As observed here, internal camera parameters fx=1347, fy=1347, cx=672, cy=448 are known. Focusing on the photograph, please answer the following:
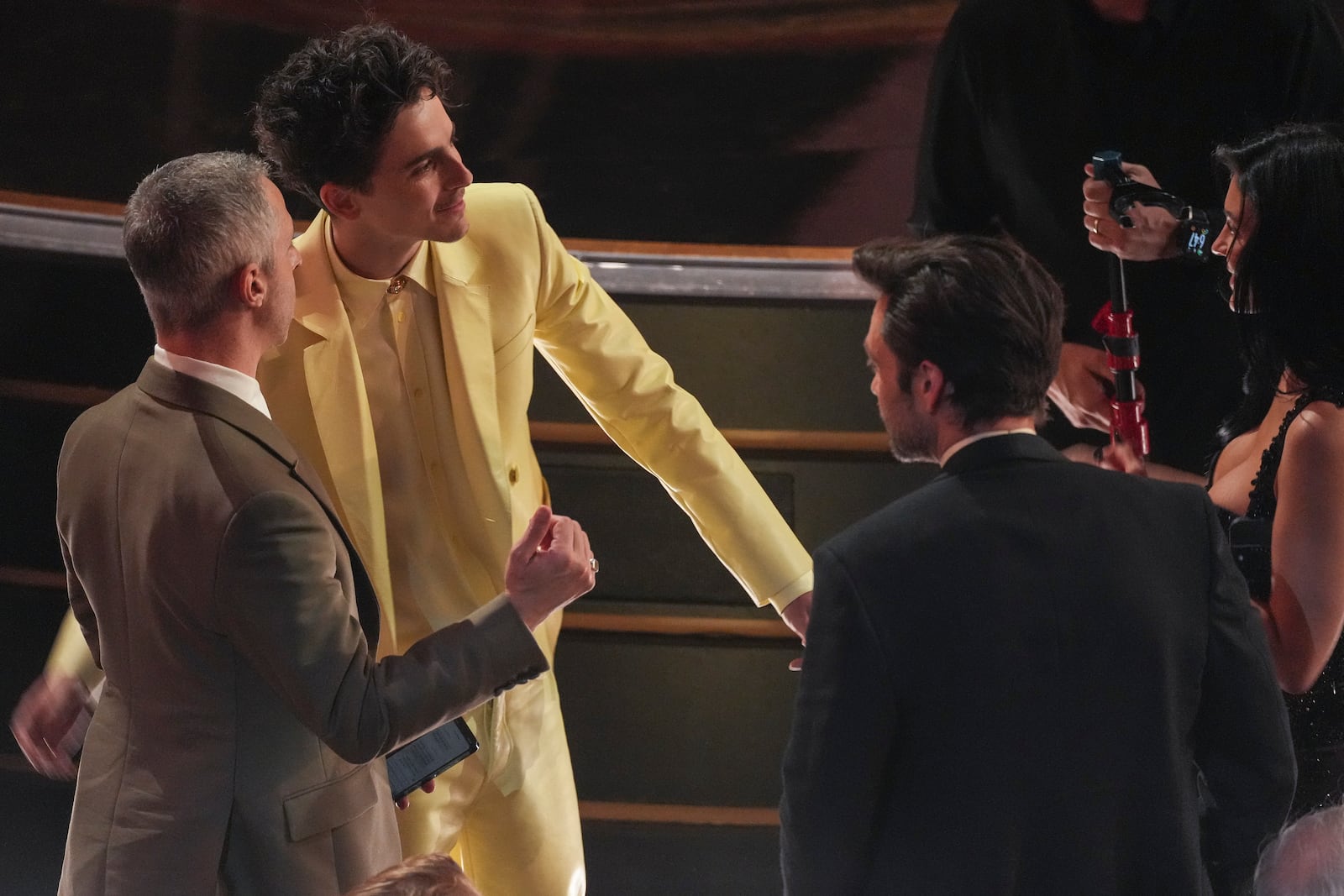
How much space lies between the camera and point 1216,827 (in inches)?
57.9

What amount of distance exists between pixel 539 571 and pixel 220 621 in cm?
36

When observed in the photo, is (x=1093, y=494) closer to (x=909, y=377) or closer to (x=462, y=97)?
(x=909, y=377)

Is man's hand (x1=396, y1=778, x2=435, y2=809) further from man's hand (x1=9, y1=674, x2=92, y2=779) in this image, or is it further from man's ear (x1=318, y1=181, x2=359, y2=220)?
man's ear (x1=318, y1=181, x2=359, y2=220)

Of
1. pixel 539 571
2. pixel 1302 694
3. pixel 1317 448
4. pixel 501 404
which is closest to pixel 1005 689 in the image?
pixel 539 571

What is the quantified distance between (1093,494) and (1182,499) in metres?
0.11

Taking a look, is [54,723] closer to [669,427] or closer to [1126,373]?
[669,427]

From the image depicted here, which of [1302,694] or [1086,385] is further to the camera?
[1086,385]

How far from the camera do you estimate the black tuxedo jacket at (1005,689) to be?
127 centimetres

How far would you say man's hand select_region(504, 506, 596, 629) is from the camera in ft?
5.22

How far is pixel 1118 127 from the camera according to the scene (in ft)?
7.82

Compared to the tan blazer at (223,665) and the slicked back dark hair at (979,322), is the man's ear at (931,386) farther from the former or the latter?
the tan blazer at (223,665)

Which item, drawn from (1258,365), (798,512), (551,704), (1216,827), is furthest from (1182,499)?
(798,512)

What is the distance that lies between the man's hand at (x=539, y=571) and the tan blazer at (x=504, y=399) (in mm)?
271

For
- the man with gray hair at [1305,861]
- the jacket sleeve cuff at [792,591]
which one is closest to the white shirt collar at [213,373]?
the jacket sleeve cuff at [792,591]
